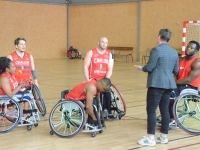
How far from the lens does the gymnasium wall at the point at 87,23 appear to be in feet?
54.5

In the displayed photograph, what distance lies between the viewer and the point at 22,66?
525 cm

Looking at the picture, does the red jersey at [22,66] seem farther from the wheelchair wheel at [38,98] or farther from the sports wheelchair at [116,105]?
the sports wheelchair at [116,105]

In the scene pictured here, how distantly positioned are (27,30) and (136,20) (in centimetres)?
575

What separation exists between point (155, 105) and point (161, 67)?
422mm

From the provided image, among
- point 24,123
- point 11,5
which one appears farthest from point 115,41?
point 24,123

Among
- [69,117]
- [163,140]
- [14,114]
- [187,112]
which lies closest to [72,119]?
[69,117]

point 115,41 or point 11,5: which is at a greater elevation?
point 11,5

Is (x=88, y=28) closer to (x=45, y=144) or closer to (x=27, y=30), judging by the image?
(x=27, y=30)

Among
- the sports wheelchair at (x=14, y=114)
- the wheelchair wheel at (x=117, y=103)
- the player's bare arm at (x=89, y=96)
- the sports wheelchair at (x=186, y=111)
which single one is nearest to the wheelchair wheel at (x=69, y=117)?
the player's bare arm at (x=89, y=96)

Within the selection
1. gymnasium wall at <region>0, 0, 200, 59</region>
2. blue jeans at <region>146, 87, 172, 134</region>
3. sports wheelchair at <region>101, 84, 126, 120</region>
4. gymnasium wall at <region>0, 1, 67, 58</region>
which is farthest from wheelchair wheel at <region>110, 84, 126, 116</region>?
gymnasium wall at <region>0, 1, 67, 58</region>

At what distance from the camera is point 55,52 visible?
21.1 metres

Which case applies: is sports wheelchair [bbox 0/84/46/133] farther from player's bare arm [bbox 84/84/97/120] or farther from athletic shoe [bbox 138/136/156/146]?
athletic shoe [bbox 138/136/156/146]

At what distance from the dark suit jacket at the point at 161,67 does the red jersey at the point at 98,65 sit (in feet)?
4.25

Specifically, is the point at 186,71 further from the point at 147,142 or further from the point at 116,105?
the point at 147,142
